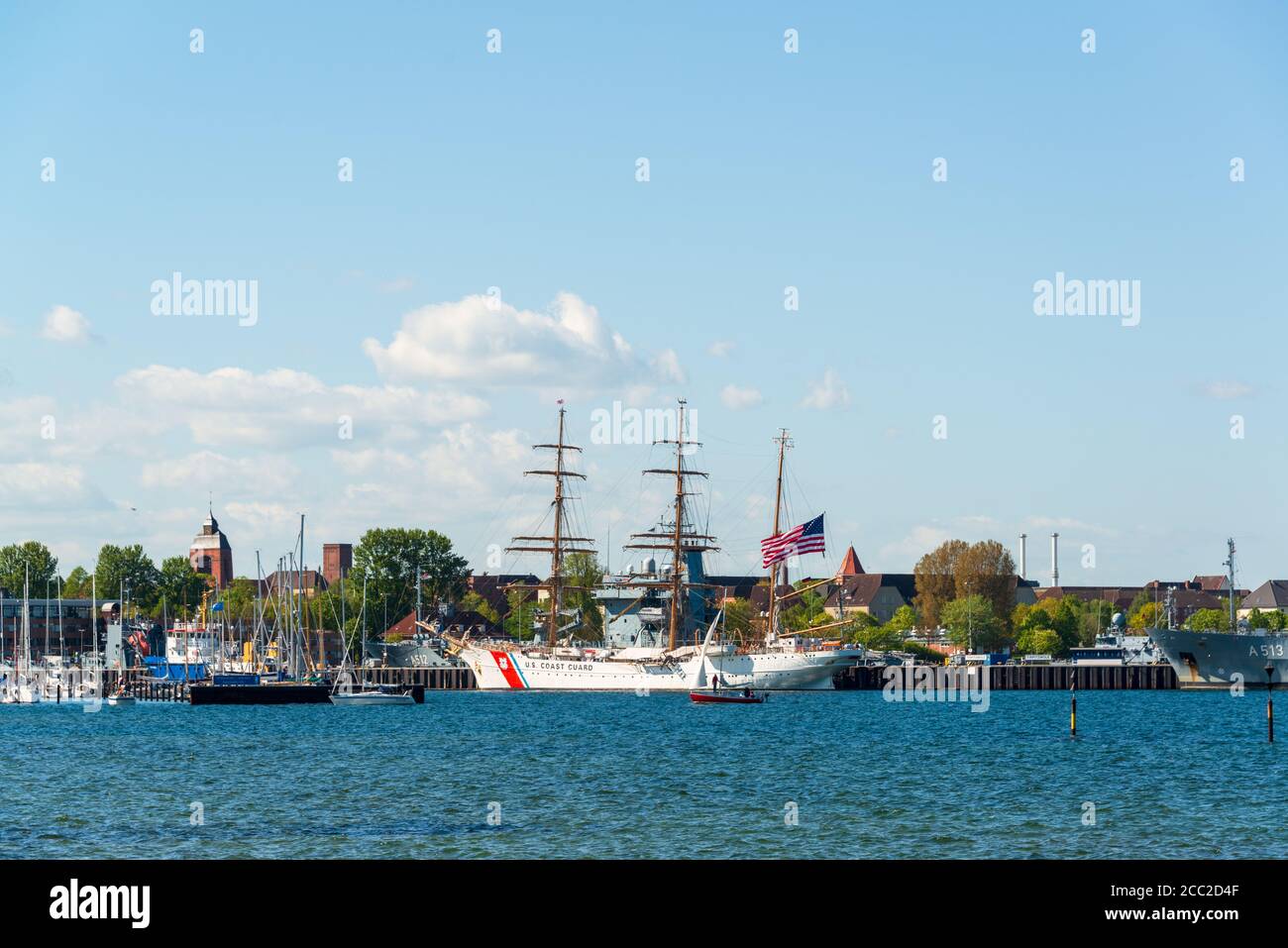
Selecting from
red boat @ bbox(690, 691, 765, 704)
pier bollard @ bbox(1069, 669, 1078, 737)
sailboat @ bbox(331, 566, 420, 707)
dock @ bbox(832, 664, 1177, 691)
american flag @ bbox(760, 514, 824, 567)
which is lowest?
dock @ bbox(832, 664, 1177, 691)

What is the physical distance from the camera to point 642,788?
54.7m

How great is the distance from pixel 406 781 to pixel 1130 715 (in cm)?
6842

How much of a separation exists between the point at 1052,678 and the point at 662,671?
148 feet

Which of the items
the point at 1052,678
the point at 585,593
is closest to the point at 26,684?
the point at 585,593

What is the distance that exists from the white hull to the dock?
3583mm

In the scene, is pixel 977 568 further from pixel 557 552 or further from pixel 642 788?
pixel 642 788

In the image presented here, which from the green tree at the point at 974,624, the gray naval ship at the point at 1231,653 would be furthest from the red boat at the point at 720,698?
the green tree at the point at 974,624

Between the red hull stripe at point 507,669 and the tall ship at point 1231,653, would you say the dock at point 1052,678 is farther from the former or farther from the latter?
the red hull stripe at point 507,669

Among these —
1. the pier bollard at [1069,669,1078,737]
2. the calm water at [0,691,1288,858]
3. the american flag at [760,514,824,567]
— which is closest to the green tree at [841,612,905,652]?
the american flag at [760,514,824,567]

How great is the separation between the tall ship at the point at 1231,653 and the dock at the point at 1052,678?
47.8 ft

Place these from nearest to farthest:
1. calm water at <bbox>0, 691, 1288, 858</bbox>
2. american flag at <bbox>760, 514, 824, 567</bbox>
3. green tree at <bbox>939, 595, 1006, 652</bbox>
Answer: calm water at <bbox>0, 691, 1288, 858</bbox> → american flag at <bbox>760, 514, 824, 567</bbox> → green tree at <bbox>939, 595, 1006, 652</bbox>

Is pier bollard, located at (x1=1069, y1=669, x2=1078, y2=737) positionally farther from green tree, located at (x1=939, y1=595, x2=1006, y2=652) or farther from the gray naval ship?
green tree, located at (x1=939, y1=595, x2=1006, y2=652)

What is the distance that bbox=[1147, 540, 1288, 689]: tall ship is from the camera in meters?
148

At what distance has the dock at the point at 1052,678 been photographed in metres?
168
